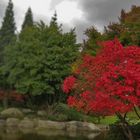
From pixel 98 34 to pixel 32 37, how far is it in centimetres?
954

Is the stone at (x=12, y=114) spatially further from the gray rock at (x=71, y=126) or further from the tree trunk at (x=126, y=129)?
the tree trunk at (x=126, y=129)

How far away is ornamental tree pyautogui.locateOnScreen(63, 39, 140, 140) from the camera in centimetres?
1600

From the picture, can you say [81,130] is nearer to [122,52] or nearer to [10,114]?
[10,114]

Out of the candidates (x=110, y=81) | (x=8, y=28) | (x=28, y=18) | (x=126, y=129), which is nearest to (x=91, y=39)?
(x=126, y=129)

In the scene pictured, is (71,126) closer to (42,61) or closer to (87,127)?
(87,127)

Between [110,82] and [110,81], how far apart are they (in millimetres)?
42

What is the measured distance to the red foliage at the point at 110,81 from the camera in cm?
1600

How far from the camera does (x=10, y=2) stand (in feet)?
236

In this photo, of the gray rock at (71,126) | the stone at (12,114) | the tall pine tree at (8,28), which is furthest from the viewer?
the tall pine tree at (8,28)

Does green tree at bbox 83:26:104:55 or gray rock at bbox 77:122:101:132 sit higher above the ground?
green tree at bbox 83:26:104:55

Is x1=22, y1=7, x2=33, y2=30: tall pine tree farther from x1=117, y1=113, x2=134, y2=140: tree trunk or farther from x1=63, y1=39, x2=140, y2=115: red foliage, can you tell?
x1=63, y1=39, x2=140, y2=115: red foliage

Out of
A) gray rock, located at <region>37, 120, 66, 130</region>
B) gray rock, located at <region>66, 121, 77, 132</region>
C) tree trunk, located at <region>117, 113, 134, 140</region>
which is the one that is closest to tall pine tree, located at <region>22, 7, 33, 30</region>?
gray rock, located at <region>37, 120, 66, 130</region>

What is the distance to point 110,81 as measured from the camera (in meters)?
16.3

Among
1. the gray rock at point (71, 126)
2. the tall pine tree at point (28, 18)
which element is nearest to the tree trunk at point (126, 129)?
the gray rock at point (71, 126)
